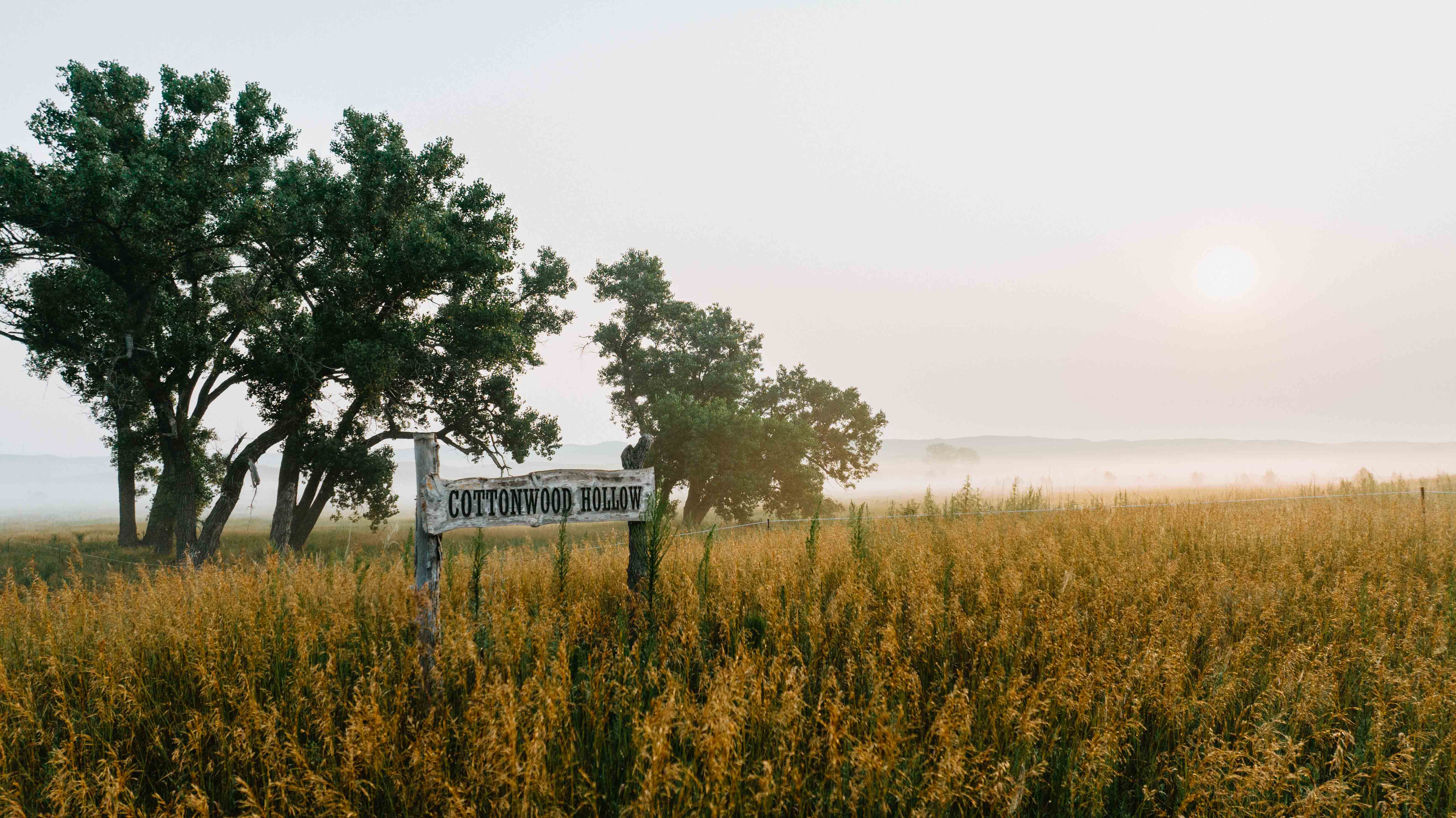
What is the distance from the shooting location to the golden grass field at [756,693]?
311cm

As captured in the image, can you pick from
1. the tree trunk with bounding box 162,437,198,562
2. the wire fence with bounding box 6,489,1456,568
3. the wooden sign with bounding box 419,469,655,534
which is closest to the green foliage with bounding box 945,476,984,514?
the wire fence with bounding box 6,489,1456,568

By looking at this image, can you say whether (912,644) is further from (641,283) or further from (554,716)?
(641,283)

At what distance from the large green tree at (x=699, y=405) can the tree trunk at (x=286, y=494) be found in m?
10.6

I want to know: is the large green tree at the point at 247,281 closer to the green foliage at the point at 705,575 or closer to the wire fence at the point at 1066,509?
the wire fence at the point at 1066,509

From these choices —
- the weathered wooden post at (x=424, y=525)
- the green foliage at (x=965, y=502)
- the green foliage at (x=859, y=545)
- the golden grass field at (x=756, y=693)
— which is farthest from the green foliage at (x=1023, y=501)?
the weathered wooden post at (x=424, y=525)

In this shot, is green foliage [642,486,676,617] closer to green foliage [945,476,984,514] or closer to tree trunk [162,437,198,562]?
green foliage [945,476,984,514]

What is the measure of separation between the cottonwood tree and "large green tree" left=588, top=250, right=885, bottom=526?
12458 mm

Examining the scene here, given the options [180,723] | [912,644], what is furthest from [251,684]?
[912,644]

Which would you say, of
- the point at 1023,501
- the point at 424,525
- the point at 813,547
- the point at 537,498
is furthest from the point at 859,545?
the point at 1023,501

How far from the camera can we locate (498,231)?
19.1 metres

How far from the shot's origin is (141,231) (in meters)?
15.4

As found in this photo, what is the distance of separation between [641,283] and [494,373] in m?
9.23

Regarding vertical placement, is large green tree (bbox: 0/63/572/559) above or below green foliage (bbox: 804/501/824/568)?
above

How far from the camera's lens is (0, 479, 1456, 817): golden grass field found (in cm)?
311
